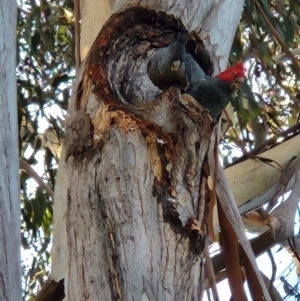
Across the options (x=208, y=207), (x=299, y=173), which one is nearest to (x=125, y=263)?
(x=208, y=207)

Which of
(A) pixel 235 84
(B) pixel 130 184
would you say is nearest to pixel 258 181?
(A) pixel 235 84

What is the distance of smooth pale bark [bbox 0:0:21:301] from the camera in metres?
0.62

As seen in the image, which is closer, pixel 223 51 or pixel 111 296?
pixel 111 296

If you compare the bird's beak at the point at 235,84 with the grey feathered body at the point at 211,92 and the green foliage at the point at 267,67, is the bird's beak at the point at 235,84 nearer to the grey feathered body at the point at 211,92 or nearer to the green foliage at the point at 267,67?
the grey feathered body at the point at 211,92

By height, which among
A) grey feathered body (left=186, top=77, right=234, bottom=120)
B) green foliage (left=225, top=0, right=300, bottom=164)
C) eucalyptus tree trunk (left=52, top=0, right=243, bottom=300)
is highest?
green foliage (left=225, top=0, right=300, bottom=164)

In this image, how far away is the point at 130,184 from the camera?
0.68m

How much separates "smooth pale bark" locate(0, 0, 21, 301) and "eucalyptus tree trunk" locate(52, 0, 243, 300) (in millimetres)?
73

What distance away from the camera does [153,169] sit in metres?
0.70

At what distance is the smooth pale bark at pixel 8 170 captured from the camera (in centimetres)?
62

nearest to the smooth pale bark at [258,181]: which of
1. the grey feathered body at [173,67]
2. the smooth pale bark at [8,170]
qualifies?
the grey feathered body at [173,67]

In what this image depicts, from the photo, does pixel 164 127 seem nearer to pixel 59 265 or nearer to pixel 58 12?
pixel 59 265

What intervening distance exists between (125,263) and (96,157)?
0.14m

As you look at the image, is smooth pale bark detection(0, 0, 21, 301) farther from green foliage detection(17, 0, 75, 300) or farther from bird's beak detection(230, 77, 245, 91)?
green foliage detection(17, 0, 75, 300)

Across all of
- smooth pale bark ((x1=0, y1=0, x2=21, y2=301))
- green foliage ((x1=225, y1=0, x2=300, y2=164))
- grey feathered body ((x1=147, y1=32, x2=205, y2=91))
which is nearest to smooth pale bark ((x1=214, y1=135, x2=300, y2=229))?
green foliage ((x1=225, y1=0, x2=300, y2=164))
